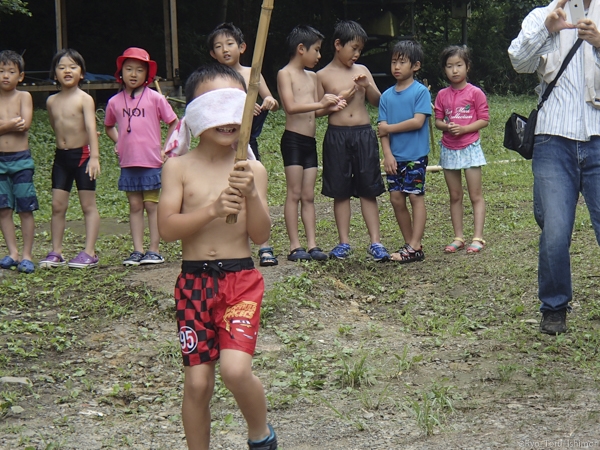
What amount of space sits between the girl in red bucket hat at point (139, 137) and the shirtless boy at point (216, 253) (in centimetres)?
321

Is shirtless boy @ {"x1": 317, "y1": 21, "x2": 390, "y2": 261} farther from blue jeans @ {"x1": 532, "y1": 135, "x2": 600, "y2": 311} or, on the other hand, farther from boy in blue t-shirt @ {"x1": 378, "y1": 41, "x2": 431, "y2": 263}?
blue jeans @ {"x1": 532, "y1": 135, "x2": 600, "y2": 311}

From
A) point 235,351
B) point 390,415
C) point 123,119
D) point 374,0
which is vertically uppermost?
point 374,0

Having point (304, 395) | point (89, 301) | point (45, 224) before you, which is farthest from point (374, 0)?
point (304, 395)

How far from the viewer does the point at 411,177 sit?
6.69m

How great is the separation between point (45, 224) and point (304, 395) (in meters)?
5.40

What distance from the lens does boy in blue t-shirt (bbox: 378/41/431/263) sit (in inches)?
263

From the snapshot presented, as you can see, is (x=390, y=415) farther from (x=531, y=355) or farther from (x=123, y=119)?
(x=123, y=119)

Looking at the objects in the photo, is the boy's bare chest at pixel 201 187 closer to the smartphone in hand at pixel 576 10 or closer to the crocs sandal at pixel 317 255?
the smartphone in hand at pixel 576 10

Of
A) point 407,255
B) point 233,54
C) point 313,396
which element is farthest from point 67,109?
point 313,396

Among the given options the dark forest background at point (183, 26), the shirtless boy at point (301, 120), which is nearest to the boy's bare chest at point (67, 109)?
the shirtless boy at point (301, 120)

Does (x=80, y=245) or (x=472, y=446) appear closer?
(x=472, y=446)

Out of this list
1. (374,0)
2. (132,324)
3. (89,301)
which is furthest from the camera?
(374,0)

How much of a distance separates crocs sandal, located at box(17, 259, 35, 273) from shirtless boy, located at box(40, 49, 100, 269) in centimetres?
11

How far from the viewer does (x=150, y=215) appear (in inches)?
265
